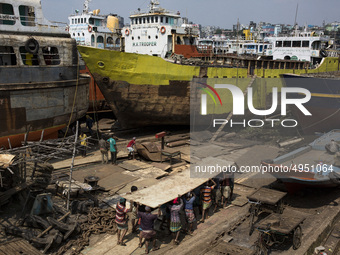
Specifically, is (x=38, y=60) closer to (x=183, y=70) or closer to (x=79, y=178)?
(x=79, y=178)

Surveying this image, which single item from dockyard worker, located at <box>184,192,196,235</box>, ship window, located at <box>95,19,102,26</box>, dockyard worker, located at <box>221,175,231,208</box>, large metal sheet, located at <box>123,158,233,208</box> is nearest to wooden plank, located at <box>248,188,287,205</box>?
dockyard worker, located at <box>221,175,231,208</box>

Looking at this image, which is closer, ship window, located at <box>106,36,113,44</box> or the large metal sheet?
the large metal sheet

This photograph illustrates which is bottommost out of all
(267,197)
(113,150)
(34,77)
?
(267,197)

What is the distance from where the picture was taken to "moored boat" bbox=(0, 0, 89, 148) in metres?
12.6

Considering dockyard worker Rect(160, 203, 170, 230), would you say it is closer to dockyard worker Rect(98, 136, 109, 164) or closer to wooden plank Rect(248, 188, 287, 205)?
wooden plank Rect(248, 188, 287, 205)

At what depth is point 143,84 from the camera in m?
16.3

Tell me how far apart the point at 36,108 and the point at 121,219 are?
7872 millimetres

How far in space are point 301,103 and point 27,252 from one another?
15.9m

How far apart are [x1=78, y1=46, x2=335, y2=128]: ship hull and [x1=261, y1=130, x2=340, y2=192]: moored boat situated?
749 centimetres

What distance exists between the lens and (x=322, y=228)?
27.4 feet

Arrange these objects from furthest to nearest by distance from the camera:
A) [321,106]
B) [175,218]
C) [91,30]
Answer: [91,30]
[321,106]
[175,218]

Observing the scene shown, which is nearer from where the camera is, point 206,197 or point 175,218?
point 175,218

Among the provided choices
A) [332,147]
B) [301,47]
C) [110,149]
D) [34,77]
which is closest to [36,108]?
[34,77]

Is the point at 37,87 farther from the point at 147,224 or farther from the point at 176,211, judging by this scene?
the point at 176,211
